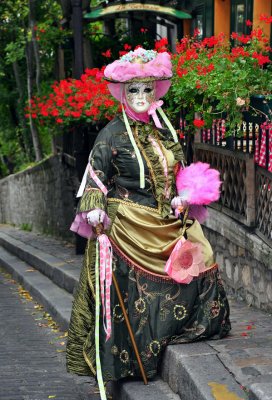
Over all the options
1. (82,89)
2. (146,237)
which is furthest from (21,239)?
(146,237)

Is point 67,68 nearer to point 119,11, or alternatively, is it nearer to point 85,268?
point 119,11

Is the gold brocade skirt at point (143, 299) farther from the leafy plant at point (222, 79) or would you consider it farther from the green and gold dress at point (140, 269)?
the leafy plant at point (222, 79)

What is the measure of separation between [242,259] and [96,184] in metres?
2.60

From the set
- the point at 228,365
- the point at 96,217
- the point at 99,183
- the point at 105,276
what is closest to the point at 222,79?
the point at 99,183

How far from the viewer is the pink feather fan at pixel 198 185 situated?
20.9 feet

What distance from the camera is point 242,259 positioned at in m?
8.51

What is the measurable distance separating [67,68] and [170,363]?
14.1 meters

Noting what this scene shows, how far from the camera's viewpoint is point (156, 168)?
6.38 metres

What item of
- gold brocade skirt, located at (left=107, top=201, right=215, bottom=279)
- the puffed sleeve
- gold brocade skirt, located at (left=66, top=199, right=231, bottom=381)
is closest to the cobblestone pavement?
gold brocade skirt, located at (left=66, top=199, right=231, bottom=381)

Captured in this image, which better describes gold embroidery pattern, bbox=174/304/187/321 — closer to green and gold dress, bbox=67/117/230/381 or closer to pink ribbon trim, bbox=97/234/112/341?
green and gold dress, bbox=67/117/230/381

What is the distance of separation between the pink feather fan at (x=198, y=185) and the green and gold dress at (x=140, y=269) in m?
0.09

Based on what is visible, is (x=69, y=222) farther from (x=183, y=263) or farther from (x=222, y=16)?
(x=183, y=263)

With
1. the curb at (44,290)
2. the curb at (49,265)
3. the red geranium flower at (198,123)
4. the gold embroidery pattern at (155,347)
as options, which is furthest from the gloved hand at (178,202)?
the curb at (49,265)

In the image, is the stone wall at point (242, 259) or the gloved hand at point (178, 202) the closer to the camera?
the gloved hand at point (178, 202)
